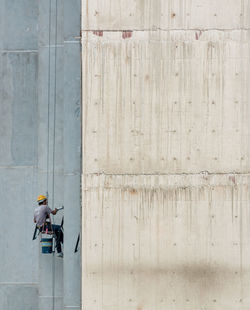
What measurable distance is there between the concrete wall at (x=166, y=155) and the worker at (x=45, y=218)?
169cm

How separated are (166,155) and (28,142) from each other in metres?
4.17

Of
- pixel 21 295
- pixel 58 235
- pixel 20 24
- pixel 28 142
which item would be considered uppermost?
pixel 20 24

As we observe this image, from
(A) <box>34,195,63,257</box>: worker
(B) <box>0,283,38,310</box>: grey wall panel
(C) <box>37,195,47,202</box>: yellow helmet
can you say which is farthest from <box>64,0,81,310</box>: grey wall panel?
(B) <box>0,283,38,310</box>: grey wall panel

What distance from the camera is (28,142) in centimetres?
1730

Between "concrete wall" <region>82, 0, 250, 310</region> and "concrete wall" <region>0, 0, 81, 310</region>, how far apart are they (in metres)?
1.97

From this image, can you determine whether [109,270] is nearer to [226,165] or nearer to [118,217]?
[118,217]

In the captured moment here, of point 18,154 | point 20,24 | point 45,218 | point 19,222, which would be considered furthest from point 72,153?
point 20,24

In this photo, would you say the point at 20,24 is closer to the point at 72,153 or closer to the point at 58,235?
the point at 72,153

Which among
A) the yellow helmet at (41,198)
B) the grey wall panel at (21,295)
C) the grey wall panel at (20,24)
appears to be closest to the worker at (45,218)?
the yellow helmet at (41,198)

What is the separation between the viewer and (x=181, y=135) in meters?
14.8

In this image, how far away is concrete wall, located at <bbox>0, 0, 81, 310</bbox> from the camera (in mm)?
16859

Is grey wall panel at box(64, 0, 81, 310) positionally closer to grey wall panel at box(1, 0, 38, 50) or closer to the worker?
the worker

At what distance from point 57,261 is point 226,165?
16.3 ft

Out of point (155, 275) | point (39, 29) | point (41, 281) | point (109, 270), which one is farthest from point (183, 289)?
point (39, 29)
